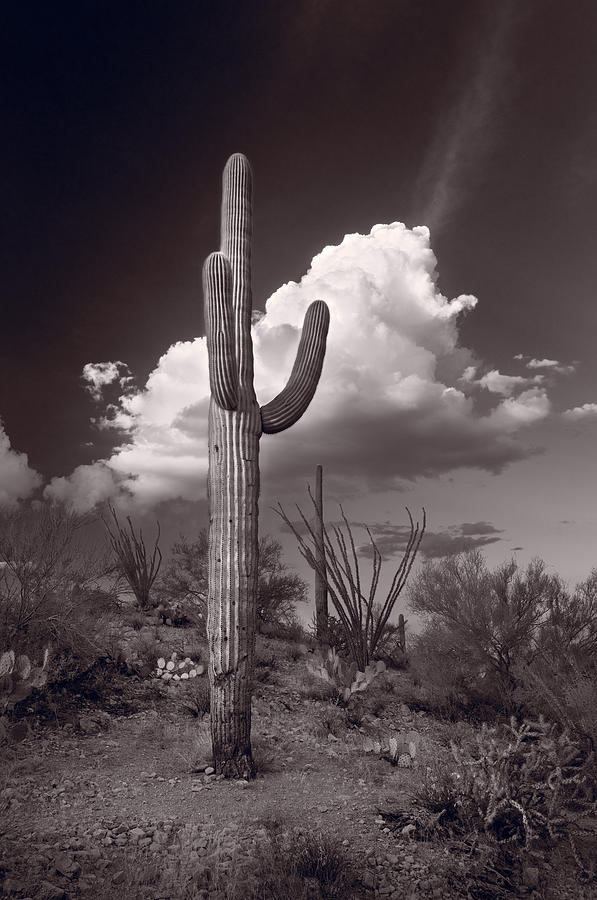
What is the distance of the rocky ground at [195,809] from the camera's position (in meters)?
3.63

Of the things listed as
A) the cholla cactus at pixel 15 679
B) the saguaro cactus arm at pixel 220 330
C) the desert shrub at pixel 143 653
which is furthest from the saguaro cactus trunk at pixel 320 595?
the cholla cactus at pixel 15 679

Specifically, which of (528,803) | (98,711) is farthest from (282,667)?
(528,803)

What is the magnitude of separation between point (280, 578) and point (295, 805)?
988cm

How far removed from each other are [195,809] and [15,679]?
3042mm

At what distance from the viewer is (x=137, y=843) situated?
4137 millimetres

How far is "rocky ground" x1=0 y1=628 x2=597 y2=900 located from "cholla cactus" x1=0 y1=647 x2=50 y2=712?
0.95ft

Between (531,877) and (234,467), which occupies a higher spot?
(234,467)

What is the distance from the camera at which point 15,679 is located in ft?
22.3

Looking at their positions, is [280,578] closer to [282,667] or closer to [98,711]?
[282,667]

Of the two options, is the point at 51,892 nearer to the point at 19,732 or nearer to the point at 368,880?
the point at 368,880

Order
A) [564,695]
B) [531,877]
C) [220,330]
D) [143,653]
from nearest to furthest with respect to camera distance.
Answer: [531,877] → [564,695] → [220,330] → [143,653]

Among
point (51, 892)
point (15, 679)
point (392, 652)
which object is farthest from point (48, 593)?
point (392, 652)

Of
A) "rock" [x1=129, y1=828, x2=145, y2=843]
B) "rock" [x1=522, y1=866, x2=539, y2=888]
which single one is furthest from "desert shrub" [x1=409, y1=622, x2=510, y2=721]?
"rock" [x1=129, y1=828, x2=145, y2=843]

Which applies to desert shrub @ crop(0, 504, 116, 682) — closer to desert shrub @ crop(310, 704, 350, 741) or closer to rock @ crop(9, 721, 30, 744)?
rock @ crop(9, 721, 30, 744)
